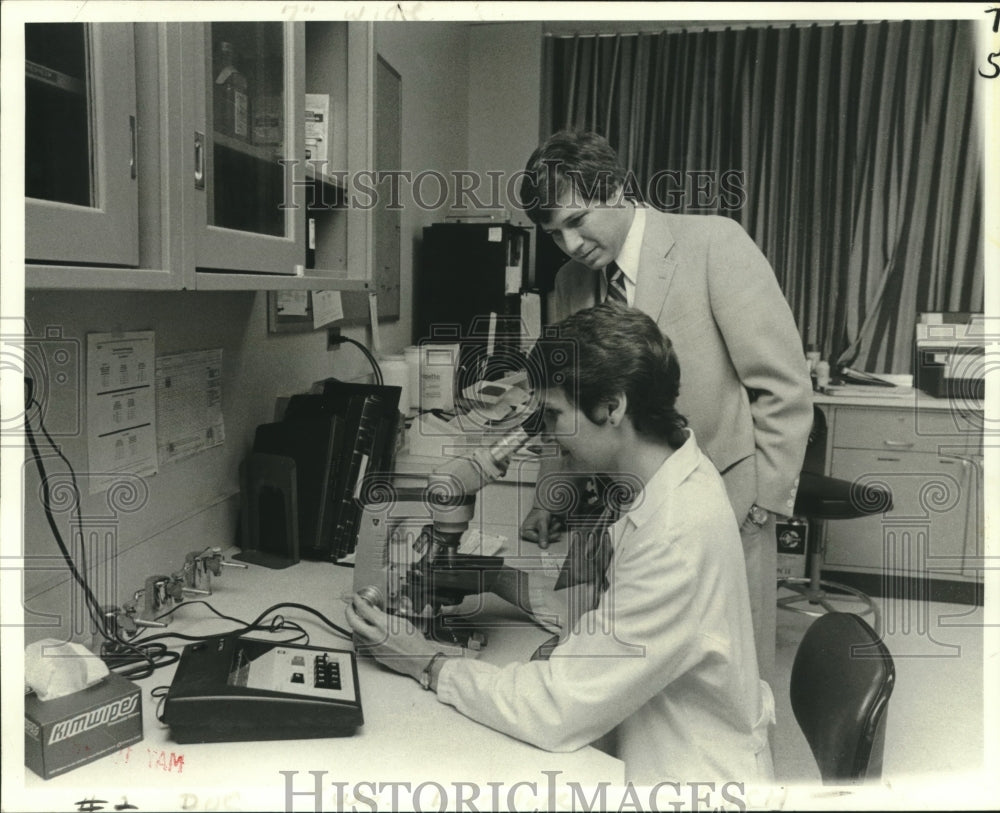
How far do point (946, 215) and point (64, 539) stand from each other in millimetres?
4193

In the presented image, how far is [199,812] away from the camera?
0.89m

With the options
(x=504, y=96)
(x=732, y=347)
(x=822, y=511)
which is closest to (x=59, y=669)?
(x=732, y=347)

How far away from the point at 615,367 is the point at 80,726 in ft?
2.69

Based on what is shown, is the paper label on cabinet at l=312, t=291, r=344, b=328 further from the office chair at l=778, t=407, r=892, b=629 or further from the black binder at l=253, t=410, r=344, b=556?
the office chair at l=778, t=407, r=892, b=629

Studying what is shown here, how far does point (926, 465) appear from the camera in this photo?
11.3ft

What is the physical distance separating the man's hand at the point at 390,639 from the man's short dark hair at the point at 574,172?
850 millimetres

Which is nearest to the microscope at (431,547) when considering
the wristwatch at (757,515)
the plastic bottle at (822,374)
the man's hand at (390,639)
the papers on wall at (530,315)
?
the man's hand at (390,639)

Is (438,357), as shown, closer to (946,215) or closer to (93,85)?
(93,85)

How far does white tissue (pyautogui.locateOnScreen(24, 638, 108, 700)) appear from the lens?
0.94 metres

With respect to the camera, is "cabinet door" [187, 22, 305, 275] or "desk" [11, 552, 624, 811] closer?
"desk" [11, 552, 624, 811]

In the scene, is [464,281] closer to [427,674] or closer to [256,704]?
[427,674]

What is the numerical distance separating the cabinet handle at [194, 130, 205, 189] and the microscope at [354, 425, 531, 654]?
0.52m

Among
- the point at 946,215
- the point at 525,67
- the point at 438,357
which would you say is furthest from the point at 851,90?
the point at 438,357

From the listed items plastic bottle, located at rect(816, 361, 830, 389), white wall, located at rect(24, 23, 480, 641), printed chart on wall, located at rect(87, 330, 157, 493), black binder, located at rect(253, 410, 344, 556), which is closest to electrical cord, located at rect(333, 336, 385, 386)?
white wall, located at rect(24, 23, 480, 641)
